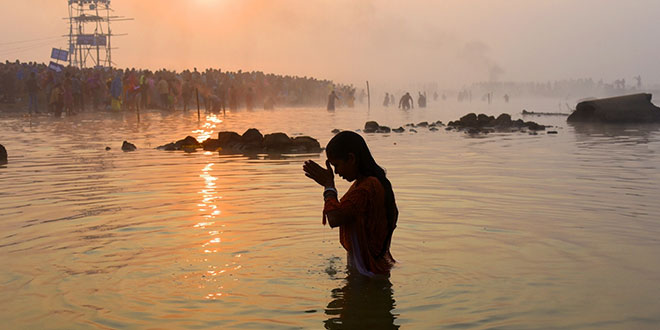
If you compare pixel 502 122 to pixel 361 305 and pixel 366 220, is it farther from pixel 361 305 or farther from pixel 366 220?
pixel 361 305

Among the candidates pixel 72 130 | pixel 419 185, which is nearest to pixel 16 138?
pixel 72 130

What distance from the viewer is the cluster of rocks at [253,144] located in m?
19.5

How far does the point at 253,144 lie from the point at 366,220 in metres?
14.1

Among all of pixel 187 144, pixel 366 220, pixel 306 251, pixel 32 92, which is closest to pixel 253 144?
pixel 187 144

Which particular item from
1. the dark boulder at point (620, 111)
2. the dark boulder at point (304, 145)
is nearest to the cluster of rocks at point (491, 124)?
the dark boulder at point (620, 111)

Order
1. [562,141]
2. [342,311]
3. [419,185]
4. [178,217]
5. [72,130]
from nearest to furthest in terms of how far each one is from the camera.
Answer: [342,311], [178,217], [419,185], [562,141], [72,130]

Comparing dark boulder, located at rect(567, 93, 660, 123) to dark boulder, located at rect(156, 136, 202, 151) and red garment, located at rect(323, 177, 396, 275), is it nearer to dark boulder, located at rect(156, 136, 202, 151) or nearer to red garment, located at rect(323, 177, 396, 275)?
dark boulder, located at rect(156, 136, 202, 151)

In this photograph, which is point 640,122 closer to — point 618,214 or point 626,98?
point 626,98

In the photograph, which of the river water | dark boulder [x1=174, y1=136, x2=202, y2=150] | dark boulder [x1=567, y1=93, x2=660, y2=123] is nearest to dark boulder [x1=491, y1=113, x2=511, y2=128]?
dark boulder [x1=567, y1=93, x2=660, y2=123]

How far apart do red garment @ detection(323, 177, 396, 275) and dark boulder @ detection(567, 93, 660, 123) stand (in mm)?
29429

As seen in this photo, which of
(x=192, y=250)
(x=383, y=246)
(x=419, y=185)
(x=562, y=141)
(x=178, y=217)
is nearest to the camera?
(x=383, y=246)

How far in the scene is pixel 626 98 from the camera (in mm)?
35094

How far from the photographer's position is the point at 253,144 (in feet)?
64.7

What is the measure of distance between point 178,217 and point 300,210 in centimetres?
146
